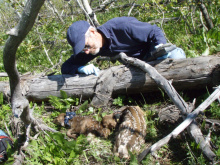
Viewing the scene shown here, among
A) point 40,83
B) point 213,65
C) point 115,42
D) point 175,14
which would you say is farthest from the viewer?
point 175,14

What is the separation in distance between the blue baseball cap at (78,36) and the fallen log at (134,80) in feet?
2.55

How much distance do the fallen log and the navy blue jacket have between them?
348 mm

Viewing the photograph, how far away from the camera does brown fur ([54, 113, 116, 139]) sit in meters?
3.38

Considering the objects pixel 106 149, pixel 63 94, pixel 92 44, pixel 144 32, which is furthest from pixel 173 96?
pixel 63 94

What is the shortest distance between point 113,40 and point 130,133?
169 centimetres

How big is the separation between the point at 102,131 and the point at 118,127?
0.90 ft

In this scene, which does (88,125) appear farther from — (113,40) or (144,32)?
(144,32)

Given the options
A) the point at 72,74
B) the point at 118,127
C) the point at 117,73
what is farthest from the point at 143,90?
the point at 72,74

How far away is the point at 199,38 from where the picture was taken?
490 centimetres

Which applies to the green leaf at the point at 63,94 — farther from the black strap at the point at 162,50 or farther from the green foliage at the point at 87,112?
the black strap at the point at 162,50

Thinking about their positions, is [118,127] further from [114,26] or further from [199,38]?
[199,38]

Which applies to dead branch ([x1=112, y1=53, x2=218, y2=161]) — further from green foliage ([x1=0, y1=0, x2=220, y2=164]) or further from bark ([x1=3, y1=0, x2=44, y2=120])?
bark ([x1=3, y1=0, x2=44, y2=120])

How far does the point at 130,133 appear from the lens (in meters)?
2.99

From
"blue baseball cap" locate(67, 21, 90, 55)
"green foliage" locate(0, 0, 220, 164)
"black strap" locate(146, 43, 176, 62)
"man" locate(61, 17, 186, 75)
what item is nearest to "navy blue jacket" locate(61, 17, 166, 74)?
"man" locate(61, 17, 186, 75)
